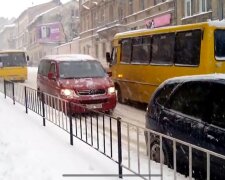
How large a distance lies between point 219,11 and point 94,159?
59.8 ft

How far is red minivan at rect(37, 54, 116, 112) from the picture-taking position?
40.0 ft

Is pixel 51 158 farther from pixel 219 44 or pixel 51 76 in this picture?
pixel 51 76

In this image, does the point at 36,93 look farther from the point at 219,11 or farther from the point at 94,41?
the point at 94,41

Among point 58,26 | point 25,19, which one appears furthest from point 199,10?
point 25,19

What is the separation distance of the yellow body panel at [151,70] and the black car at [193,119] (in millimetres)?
4233

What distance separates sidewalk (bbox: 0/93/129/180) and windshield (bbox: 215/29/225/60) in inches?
174

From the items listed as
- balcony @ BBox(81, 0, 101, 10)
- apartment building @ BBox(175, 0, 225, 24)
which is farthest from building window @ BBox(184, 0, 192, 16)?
balcony @ BBox(81, 0, 101, 10)

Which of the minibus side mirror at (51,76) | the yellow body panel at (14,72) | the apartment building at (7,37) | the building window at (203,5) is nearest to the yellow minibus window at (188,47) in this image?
the minibus side mirror at (51,76)

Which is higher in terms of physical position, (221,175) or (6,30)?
(6,30)

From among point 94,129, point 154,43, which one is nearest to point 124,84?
point 154,43

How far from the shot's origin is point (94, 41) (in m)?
48.1

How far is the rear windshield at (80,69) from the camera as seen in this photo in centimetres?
1312

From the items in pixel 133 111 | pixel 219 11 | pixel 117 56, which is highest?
pixel 219 11

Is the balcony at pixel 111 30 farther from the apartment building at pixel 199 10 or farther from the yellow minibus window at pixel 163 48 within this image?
the yellow minibus window at pixel 163 48
